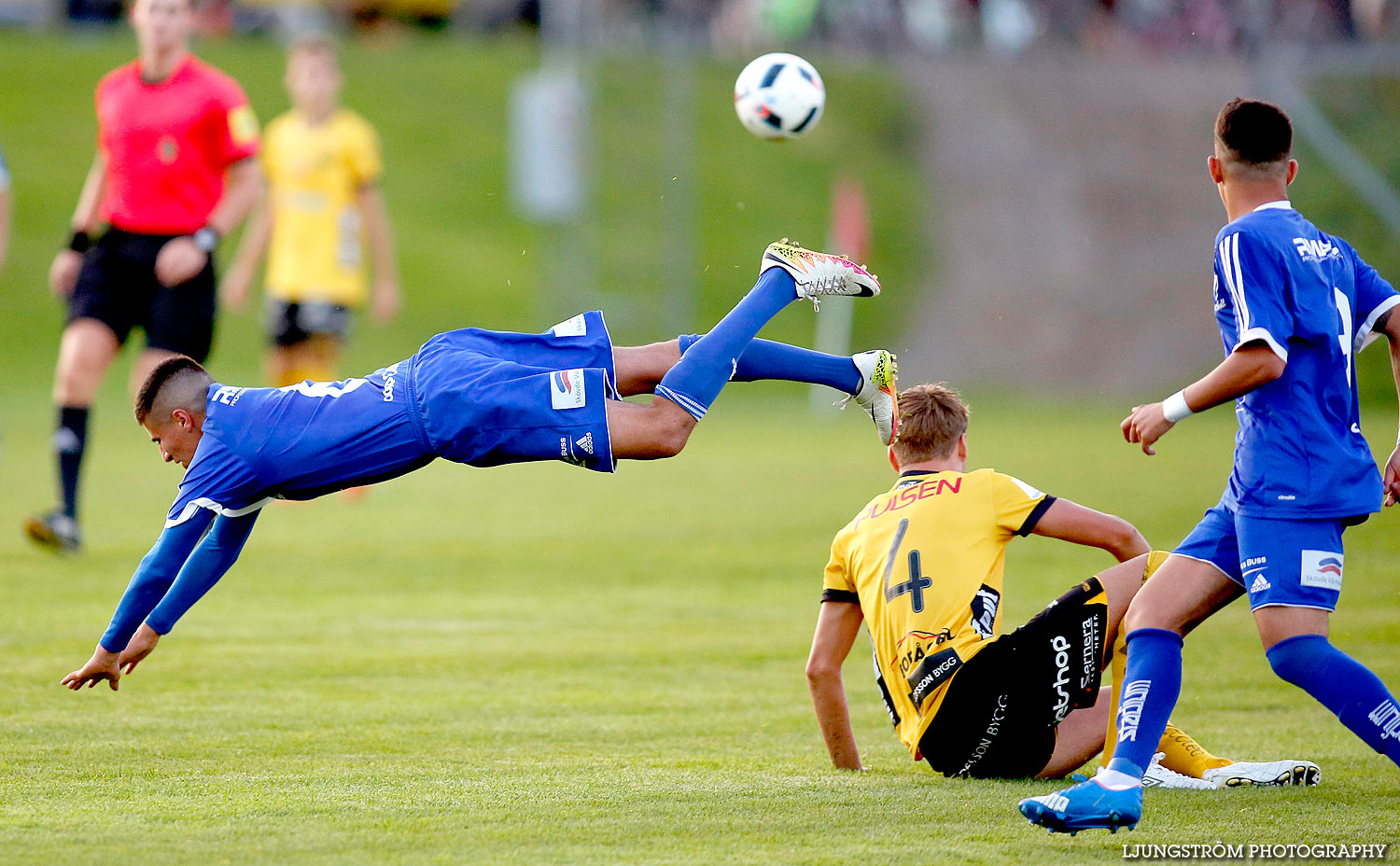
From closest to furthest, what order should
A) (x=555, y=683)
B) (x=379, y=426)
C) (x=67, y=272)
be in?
(x=379, y=426), (x=555, y=683), (x=67, y=272)

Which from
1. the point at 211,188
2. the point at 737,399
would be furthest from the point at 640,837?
the point at 737,399

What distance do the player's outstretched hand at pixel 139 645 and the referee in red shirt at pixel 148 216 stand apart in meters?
3.84

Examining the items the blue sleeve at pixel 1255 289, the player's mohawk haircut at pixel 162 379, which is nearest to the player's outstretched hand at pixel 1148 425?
the blue sleeve at pixel 1255 289

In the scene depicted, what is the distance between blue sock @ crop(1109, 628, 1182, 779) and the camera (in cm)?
404

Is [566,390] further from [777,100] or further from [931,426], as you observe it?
[777,100]

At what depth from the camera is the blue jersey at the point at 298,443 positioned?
486 cm

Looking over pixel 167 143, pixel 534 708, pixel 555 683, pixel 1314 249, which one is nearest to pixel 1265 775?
pixel 1314 249

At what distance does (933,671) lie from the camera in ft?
14.7

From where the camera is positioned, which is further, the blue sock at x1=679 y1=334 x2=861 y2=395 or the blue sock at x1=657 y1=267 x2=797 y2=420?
the blue sock at x1=679 y1=334 x2=861 y2=395

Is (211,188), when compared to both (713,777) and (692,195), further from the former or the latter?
(692,195)

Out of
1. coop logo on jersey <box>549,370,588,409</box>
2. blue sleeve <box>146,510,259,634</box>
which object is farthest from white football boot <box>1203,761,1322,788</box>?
blue sleeve <box>146,510,259,634</box>

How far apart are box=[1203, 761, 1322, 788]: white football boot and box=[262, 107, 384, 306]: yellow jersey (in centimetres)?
874

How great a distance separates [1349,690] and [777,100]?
3.40 m

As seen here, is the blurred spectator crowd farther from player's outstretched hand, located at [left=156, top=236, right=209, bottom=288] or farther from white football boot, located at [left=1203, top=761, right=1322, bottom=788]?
white football boot, located at [left=1203, top=761, right=1322, bottom=788]
